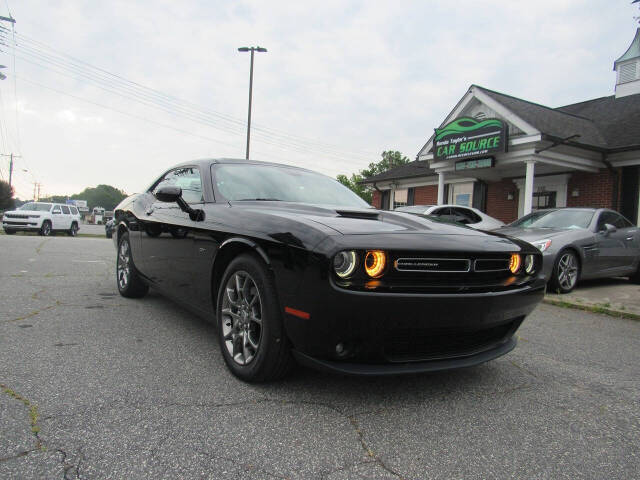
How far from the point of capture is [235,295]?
2562mm

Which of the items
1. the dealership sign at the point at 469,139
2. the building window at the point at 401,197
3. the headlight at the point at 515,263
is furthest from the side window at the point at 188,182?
the building window at the point at 401,197

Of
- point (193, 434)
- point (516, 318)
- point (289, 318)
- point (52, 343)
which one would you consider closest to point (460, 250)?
point (516, 318)

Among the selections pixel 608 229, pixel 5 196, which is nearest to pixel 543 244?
pixel 608 229

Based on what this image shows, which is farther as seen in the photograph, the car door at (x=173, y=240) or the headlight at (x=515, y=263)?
the car door at (x=173, y=240)

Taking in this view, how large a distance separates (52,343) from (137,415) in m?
1.41

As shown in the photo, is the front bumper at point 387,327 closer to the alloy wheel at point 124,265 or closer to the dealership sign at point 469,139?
the alloy wheel at point 124,265

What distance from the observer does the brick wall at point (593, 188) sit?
11883 millimetres

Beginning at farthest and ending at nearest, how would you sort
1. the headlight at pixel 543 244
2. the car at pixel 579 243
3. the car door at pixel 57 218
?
the car door at pixel 57 218, the car at pixel 579 243, the headlight at pixel 543 244

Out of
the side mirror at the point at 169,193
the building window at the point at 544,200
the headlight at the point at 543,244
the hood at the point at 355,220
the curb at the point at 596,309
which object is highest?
the building window at the point at 544,200

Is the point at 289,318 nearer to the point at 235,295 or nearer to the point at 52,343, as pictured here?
the point at 235,295

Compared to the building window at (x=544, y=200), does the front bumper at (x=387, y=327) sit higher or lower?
lower

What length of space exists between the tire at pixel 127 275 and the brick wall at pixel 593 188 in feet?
39.7

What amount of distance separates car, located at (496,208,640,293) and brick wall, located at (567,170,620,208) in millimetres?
5474

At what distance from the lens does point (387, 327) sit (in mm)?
1960
